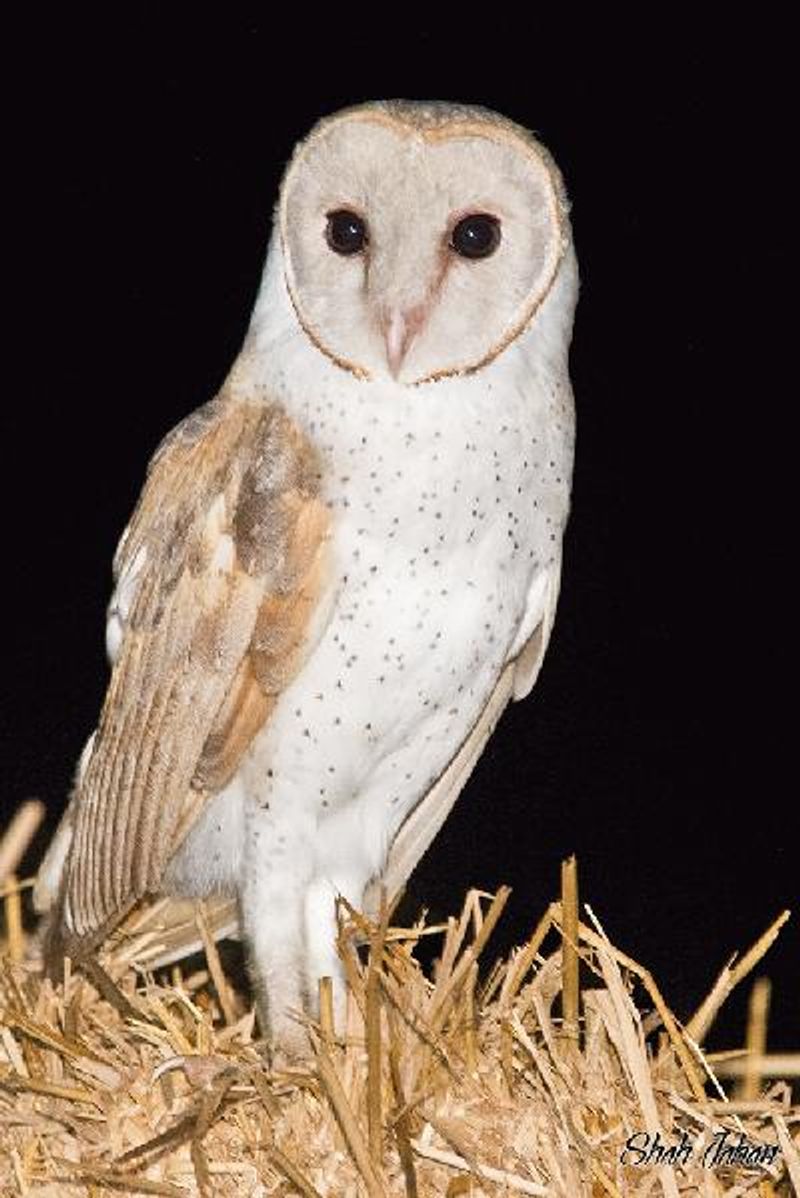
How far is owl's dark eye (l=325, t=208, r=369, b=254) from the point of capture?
175 cm

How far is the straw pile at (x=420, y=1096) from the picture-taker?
59.6 inches

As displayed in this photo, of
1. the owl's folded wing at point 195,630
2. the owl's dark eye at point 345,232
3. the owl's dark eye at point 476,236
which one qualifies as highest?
the owl's dark eye at point 476,236

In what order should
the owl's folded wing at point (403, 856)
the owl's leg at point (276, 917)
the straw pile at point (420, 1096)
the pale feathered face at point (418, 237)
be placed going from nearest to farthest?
1. the straw pile at point (420, 1096)
2. the pale feathered face at point (418, 237)
3. the owl's leg at point (276, 917)
4. the owl's folded wing at point (403, 856)

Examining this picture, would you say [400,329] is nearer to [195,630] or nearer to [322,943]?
[195,630]

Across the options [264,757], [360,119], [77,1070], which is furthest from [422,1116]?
[360,119]

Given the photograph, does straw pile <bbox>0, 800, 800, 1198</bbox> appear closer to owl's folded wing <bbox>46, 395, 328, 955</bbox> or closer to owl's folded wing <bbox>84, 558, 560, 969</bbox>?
owl's folded wing <bbox>46, 395, 328, 955</bbox>

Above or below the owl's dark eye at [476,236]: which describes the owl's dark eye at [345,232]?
below

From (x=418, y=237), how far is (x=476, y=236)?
0.23ft

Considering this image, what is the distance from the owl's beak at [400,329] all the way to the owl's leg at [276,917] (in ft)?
1.66

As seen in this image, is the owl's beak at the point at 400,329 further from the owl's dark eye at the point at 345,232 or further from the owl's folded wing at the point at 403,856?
the owl's folded wing at the point at 403,856

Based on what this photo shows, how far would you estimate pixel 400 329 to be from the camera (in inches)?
68.1

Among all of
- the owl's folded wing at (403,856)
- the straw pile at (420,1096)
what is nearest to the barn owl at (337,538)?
the owl's folded wing at (403,856)

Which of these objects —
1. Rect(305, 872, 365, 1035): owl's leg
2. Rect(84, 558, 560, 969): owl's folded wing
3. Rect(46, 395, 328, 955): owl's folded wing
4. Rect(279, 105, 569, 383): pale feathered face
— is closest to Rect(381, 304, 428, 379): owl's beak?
Rect(279, 105, 569, 383): pale feathered face

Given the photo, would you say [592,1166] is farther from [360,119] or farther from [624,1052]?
[360,119]
